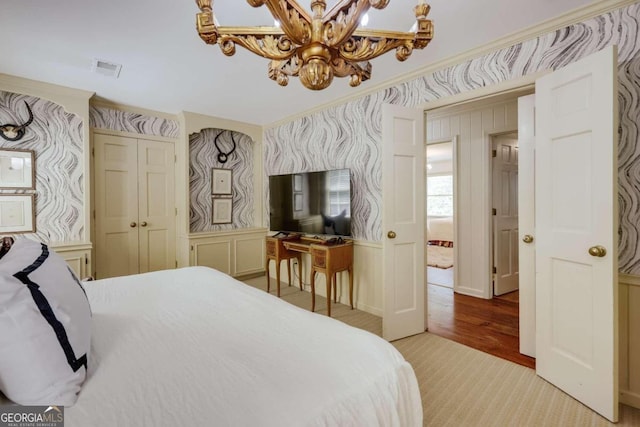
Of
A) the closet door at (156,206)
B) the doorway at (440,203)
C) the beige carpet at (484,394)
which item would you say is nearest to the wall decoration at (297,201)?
the closet door at (156,206)

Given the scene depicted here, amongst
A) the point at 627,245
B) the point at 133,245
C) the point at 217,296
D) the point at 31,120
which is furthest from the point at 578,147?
the point at 31,120

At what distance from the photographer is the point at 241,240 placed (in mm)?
4598

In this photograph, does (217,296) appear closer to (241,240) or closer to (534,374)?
(534,374)

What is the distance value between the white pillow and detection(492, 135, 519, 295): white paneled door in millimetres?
4163

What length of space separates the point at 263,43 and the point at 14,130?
334cm

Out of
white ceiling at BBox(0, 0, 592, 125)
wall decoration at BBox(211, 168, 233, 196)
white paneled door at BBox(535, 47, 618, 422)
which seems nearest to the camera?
white paneled door at BBox(535, 47, 618, 422)

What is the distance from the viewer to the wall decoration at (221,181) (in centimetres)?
450

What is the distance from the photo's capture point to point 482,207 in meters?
3.82

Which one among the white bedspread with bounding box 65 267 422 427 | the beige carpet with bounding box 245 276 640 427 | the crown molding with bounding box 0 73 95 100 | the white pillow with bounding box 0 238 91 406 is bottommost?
the beige carpet with bounding box 245 276 640 427

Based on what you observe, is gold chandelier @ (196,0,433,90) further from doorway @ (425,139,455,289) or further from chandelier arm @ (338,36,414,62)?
doorway @ (425,139,455,289)

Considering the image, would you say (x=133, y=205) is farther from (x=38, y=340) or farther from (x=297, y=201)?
(x=38, y=340)

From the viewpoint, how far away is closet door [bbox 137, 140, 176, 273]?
3.94m

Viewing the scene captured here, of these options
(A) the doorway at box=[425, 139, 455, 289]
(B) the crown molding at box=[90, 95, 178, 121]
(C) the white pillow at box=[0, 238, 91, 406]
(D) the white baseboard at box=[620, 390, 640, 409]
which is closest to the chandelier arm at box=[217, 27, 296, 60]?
(C) the white pillow at box=[0, 238, 91, 406]

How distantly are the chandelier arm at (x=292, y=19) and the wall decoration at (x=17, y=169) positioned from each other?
347cm
